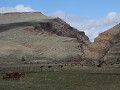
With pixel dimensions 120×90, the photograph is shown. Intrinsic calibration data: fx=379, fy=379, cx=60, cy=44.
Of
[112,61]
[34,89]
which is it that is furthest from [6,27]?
[34,89]

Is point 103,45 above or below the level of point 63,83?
above

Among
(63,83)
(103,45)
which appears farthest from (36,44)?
(63,83)

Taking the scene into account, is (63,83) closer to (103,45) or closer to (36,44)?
(103,45)

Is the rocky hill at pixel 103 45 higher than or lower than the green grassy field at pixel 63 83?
higher

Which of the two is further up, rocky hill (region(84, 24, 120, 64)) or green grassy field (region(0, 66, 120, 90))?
rocky hill (region(84, 24, 120, 64))

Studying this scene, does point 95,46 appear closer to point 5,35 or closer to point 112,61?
point 112,61

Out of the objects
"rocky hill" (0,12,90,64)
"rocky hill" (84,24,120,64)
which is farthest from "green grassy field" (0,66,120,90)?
"rocky hill" (0,12,90,64)

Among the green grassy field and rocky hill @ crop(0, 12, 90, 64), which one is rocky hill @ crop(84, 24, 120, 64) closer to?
rocky hill @ crop(0, 12, 90, 64)

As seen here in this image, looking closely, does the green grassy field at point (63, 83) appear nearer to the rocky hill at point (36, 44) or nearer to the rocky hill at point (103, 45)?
the rocky hill at point (103, 45)

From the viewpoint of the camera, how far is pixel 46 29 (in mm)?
195250

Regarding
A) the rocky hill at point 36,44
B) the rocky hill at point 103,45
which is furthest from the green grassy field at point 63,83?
the rocky hill at point 36,44

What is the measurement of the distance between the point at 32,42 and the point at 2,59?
38.6m

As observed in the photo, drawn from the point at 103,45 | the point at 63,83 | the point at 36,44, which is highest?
the point at 36,44

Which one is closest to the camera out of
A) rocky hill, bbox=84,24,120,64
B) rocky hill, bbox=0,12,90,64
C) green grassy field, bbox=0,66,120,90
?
green grassy field, bbox=0,66,120,90
